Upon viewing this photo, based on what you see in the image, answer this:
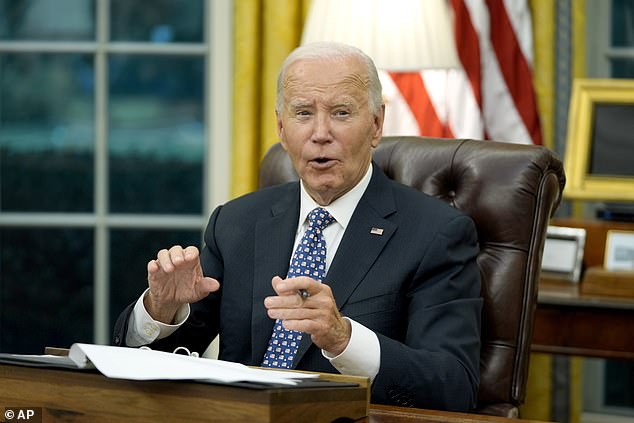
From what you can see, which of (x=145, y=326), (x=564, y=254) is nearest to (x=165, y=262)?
(x=145, y=326)

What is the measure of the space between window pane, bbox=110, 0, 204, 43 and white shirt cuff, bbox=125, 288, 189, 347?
7.40 feet

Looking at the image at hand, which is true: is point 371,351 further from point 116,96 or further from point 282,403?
point 116,96

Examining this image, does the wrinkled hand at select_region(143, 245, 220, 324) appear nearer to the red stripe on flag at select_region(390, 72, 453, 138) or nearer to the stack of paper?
the stack of paper

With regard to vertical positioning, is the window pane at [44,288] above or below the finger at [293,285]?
below

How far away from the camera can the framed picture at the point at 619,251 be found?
3031 mm

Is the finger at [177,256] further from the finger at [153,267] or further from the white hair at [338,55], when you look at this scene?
the white hair at [338,55]

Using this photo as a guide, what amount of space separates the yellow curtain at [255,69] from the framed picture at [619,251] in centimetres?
125

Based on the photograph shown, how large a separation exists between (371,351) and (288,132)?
0.57 metres

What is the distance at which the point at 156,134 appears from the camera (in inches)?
169

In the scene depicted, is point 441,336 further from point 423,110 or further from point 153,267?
point 423,110

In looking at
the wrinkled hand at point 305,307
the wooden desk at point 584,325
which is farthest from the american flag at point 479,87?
the wrinkled hand at point 305,307

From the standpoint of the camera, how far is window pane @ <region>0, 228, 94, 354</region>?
434 cm

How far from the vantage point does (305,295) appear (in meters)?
1.70

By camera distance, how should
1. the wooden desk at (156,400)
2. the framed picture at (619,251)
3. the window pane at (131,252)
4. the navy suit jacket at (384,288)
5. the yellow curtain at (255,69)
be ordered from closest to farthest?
the wooden desk at (156,400) < the navy suit jacket at (384,288) < the framed picture at (619,251) < the yellow curtain at (255,69) < the window pane at (131,252)
